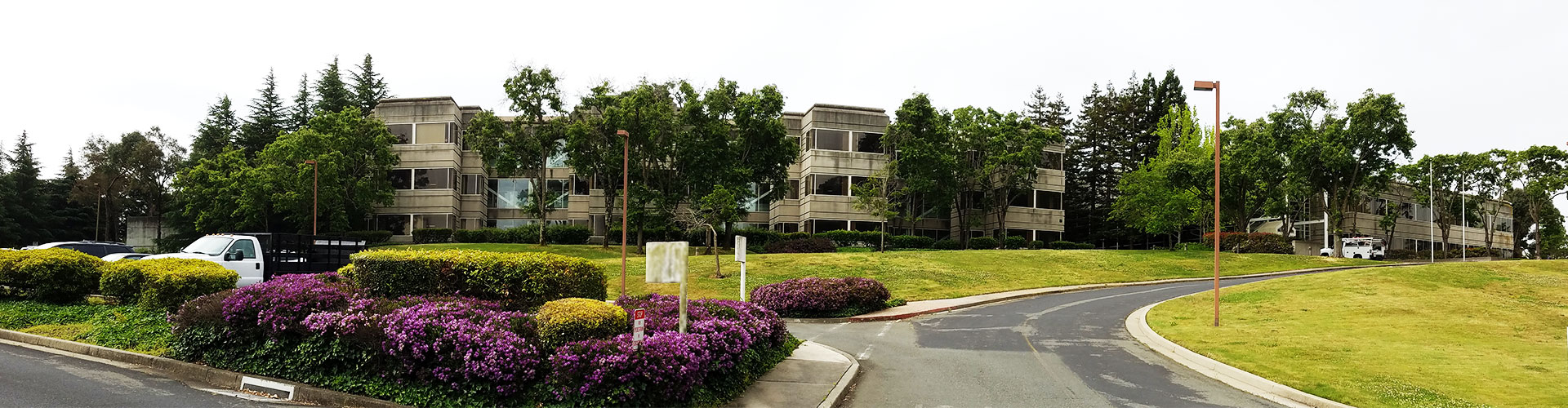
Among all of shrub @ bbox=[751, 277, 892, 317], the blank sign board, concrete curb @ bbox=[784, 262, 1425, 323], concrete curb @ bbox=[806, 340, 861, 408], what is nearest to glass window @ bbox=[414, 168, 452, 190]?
shrub @ bbox=[751, 277, 892, 317]

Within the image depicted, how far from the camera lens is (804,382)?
500 inches

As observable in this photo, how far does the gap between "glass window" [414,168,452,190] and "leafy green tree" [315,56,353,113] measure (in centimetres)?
2134

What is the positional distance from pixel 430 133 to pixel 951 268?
35.8 m

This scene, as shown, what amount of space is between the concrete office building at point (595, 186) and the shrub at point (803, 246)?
359cm

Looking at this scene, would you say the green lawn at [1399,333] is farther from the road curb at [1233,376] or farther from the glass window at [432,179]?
the glass window at [432,179]

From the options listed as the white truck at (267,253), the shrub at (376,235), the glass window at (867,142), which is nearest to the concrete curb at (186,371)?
the white truck at (267,253)

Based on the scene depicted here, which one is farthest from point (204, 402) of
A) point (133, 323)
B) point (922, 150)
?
point (922, 150)

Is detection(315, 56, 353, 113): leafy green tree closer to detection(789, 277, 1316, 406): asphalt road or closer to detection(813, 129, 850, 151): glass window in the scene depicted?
detection(813, 129, 850, 151): glass window

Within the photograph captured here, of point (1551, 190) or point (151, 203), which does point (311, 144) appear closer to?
point (151, 203)

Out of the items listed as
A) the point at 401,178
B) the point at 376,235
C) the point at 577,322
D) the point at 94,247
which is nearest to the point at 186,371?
the point at 577,322

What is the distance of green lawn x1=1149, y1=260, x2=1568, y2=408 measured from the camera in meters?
A: 13.3

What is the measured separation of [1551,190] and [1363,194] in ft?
42.2

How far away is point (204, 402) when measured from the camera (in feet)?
32.6

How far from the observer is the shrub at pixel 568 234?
53406mm
